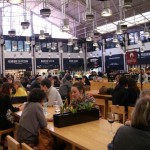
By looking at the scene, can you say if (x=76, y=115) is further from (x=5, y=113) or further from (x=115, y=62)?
(x=115, y=62)

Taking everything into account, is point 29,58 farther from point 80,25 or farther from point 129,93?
point 129,93

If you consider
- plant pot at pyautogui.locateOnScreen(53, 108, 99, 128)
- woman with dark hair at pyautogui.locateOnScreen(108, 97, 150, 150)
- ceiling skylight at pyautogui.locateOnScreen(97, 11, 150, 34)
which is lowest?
plant pot at pyautogui.locateOnScreen(53, 108, 99, 128)

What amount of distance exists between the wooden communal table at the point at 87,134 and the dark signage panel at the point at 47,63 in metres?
24.0

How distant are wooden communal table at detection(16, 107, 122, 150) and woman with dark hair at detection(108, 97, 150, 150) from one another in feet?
2.03

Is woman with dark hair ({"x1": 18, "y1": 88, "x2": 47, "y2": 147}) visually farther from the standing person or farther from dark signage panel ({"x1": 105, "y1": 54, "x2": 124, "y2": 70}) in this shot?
dark signage panel ({"x1": 105, "y1": 54, "x2": 124, "y2": 70})

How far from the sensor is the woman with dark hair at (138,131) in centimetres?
222

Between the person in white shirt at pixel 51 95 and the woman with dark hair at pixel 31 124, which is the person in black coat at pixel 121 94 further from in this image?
the woman with dark hair at pixel 31 124

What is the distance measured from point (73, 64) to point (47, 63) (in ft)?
11.4

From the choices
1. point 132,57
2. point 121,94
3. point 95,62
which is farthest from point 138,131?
point 95,62

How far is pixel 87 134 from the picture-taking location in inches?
135

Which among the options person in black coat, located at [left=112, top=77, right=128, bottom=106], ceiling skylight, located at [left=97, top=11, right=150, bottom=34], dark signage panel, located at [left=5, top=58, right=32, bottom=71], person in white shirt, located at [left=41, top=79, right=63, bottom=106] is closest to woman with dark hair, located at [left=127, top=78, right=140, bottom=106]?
person in black coat, located at [left=112, top=77, right=128, bottom=106]

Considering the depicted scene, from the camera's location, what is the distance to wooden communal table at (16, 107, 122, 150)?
3.01 m

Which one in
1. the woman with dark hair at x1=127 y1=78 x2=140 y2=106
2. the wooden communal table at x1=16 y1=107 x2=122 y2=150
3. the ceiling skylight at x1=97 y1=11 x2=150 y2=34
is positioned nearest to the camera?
the wooden communal table at x1=16 y1=107 x2=122 y2=150

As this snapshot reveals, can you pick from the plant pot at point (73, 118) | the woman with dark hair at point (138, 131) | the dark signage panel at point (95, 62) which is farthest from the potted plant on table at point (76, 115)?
the dark signage panel at point (95, 62)
